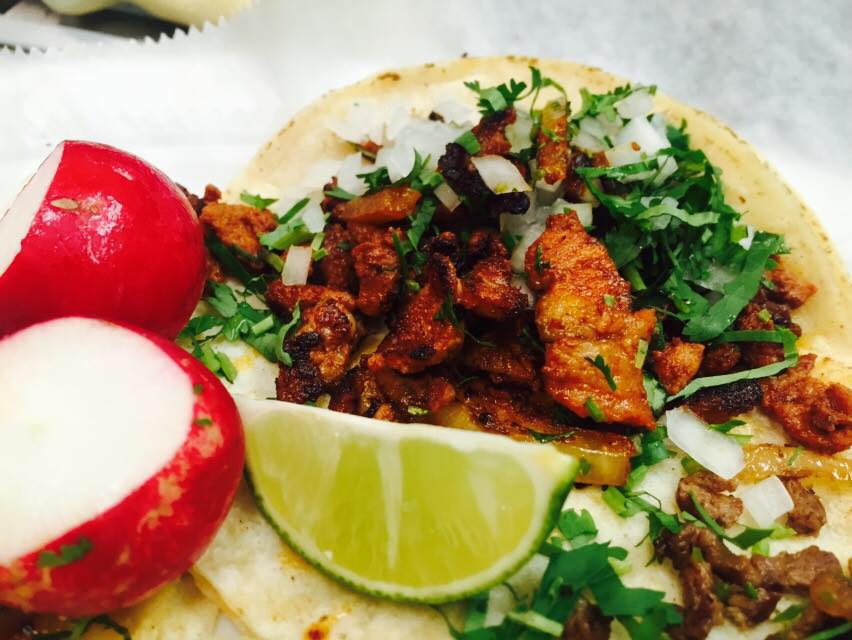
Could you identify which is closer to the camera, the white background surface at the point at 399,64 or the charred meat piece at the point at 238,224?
the charred meat piece at the point at 238,224

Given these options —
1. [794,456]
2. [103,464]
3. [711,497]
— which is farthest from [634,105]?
[103,464]

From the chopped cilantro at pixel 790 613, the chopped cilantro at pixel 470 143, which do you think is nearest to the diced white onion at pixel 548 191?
the chopped cilantro at pixel 470 143

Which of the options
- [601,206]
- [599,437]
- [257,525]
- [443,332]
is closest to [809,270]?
[601,206]

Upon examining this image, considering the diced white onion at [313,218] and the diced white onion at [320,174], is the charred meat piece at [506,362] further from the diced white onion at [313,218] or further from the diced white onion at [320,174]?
the diced white onion at [320,174]

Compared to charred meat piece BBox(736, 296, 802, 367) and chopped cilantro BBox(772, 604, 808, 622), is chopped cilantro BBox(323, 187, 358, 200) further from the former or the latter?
chopped cilantro BBox(772, 604, 808, 622)

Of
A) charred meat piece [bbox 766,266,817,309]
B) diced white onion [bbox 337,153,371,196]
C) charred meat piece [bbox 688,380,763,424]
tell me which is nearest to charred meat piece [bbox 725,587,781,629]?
charred meat piece [bbox 688,380,763,424]

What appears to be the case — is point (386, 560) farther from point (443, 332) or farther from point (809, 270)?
point (809, 270)
